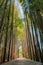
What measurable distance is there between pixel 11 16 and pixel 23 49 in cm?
88

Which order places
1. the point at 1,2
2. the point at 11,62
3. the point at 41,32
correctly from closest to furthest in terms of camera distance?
the point at 11,62 < the point at 41,32 < the point at 1,2

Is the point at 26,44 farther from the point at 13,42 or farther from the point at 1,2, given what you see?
the point at 1,2

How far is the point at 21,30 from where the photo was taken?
4.35 metres

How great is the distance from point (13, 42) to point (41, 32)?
0.74m

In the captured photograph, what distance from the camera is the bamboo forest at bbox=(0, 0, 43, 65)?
398 cm

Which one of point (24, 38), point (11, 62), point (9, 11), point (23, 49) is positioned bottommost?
point (11, 62)

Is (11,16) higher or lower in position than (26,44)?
higher

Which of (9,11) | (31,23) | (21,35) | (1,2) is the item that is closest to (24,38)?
(21,35)

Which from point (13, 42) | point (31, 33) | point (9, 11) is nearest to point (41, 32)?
point (31, 33)

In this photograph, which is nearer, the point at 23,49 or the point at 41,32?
the point at 41,32

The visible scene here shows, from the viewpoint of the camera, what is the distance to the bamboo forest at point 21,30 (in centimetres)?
398

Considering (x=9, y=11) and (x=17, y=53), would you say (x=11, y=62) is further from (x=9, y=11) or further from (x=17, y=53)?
(x=9, y=11)

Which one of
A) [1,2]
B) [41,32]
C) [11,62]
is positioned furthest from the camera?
[1,2]

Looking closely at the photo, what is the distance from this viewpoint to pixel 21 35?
439 cm
